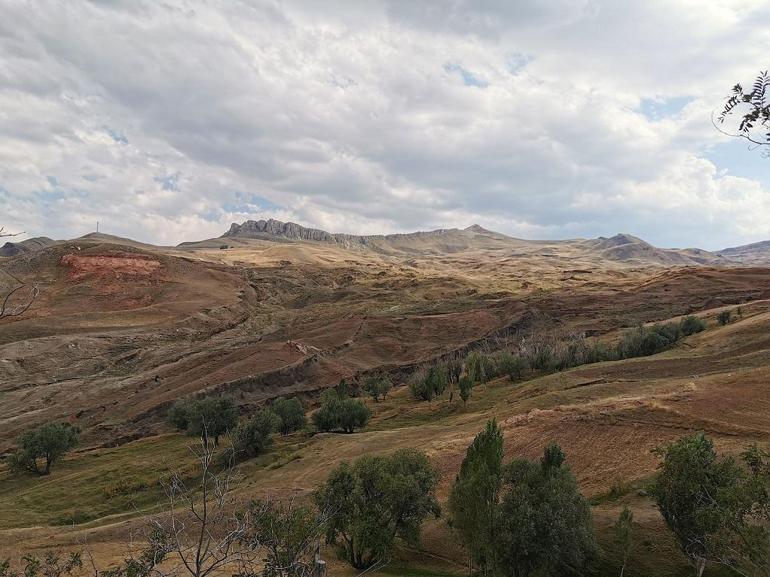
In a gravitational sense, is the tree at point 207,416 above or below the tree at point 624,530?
below

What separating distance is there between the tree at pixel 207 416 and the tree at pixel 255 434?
4.29 meters

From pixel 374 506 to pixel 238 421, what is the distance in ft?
91.6

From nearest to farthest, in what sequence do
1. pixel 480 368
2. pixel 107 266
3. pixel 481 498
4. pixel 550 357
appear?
1. pixel 481 498
2. pixel 550 357
3. pixel 480 368
4. pixel 107 266

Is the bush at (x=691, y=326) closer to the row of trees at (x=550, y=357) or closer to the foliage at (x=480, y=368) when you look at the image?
the row of trees at (x=550, y=357)

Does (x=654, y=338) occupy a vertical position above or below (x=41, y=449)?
above

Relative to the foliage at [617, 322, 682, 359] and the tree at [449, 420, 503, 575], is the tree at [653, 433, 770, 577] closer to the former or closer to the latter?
the tree at [449, 420, 503, 575]

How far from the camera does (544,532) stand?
758 inches

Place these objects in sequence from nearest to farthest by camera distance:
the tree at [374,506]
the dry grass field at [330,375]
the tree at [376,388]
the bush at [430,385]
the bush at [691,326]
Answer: the tree at [374,506], the dry grass field at [330,375], the bush at [430,385], the bush at [691,326], the tree at [376,388]

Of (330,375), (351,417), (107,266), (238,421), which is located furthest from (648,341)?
(107,266)

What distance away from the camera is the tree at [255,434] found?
139ft

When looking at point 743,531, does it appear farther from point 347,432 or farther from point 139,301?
point 139,301

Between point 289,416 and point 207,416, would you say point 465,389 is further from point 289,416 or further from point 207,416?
point 207,416

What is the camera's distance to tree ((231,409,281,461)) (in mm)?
42406

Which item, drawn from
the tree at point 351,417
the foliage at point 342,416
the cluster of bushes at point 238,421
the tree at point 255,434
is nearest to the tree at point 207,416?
the cluster of bushes at point 238,421
